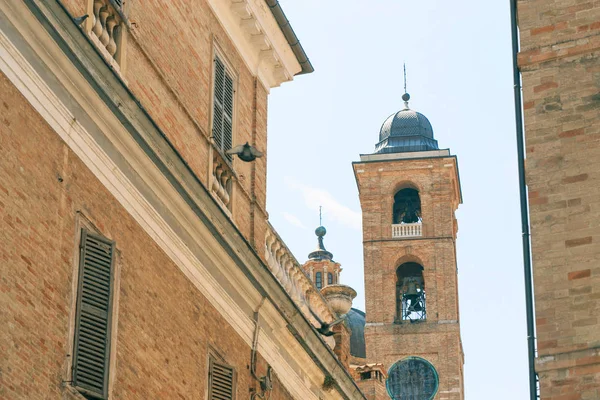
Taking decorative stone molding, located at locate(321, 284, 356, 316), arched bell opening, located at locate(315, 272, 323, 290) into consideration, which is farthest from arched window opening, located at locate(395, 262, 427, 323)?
decorative stone molding, located at locate(321, 284, 356, 316)

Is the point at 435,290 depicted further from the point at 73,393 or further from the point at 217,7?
the point at 73,393

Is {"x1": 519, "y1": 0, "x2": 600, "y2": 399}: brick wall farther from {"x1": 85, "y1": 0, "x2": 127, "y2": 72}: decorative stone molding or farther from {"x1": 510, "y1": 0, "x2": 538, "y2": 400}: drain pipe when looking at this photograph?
{"x1": 85, "y1": 0, "x2": 127, "y2": 72}: decorative stone molding

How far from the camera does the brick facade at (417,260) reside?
77562 millimetres

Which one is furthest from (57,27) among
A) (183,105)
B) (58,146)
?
(183,105)

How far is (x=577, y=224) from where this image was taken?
54.6ft

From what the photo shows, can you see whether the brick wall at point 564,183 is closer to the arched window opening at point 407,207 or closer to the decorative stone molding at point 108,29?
the decorative stone molding at point 108,29

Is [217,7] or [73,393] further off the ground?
[217,7]

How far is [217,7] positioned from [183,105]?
2.11m

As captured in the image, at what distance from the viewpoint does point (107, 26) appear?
1560 centimetres

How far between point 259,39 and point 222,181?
2.40 meters

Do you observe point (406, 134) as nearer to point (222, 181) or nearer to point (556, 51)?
point (222, 181)

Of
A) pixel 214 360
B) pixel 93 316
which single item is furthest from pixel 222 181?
pixel 93 316

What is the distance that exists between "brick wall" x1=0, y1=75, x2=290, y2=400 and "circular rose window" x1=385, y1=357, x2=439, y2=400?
61.3 metres

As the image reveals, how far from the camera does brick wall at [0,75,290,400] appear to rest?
492 inches
